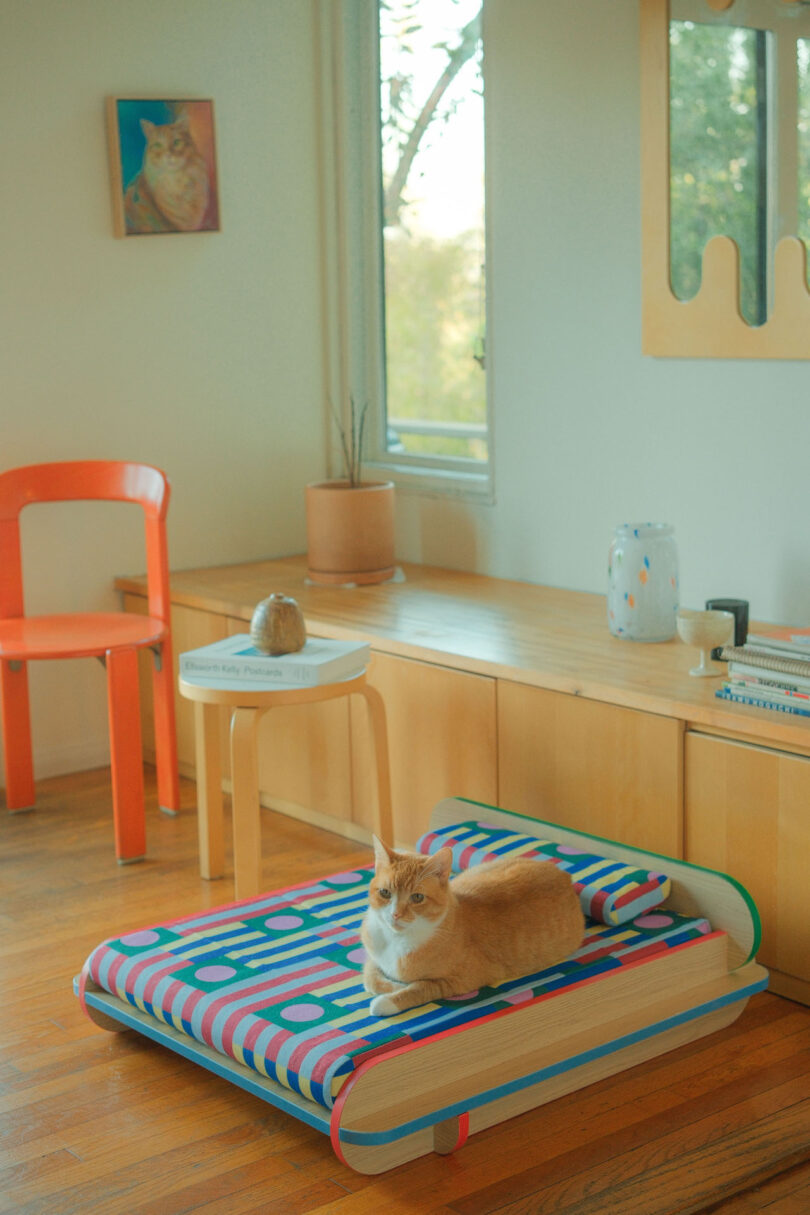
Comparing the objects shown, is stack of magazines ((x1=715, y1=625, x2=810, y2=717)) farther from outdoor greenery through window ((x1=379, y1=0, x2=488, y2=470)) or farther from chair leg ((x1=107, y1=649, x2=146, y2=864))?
outdoor greenery through window ((x1=379, y1=0, x2=488, y2=470))

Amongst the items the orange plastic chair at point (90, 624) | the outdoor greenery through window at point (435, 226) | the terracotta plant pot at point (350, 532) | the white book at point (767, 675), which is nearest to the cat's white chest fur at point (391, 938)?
the white book at point (767, 675)

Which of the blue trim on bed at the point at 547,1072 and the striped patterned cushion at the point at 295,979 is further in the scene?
the striped patterned cushion at the point at 295,979

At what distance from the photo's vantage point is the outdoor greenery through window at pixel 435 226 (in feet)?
12.8

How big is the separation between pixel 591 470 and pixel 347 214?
1190mm

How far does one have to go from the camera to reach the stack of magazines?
8.00 ft

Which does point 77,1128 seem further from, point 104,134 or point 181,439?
point 104,134

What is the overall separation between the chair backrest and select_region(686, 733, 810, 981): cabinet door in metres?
1.46

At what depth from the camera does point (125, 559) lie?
13.1 feet

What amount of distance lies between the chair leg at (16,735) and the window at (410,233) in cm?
125

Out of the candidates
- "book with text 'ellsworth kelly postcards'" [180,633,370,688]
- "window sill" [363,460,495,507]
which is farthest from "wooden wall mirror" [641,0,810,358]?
"book with text 'ellsworth kelly postcards'" [180,633,370,688]

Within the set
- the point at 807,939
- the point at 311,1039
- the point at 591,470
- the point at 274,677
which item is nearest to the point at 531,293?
the point at 591,470

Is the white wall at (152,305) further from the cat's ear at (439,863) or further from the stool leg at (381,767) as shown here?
the cat's ear at (439,863)

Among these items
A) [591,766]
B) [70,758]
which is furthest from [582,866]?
[70,758]

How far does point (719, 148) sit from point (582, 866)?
1539 mm
